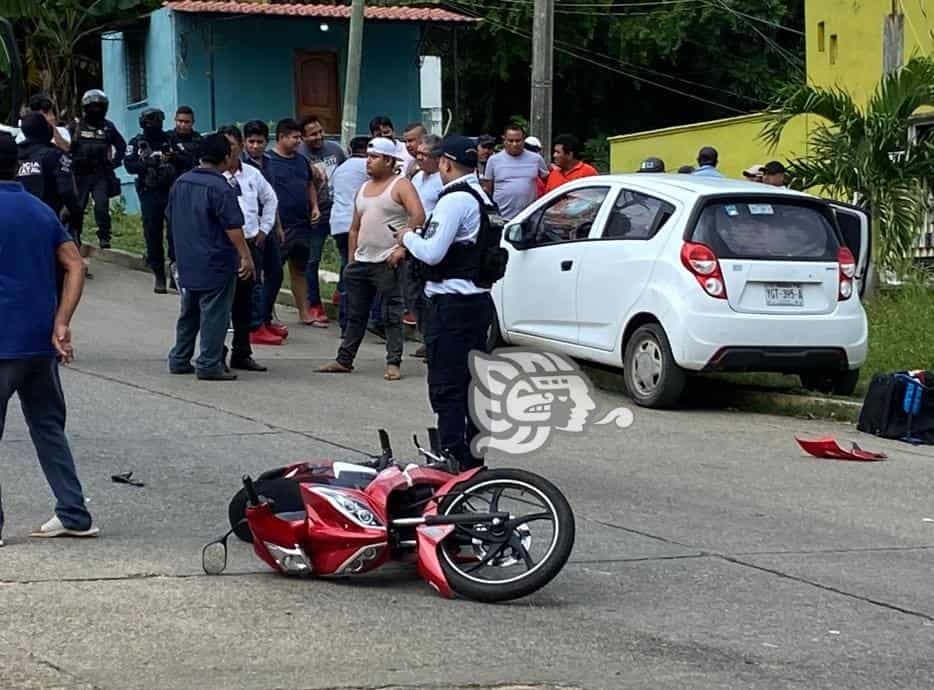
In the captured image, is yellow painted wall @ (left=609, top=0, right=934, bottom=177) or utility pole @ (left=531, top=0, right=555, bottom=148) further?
yellow painted wall @ (left=609, top=0, right=934, bottom=177)

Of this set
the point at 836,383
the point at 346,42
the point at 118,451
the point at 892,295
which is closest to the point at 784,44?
the point at 346,42

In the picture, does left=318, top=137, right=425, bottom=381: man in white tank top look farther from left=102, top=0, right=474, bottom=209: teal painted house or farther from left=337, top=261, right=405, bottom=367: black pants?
left=102, top=0, right=474, bottom=209: teal painted house

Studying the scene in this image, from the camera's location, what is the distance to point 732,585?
755 cm

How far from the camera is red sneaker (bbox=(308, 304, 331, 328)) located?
17.6 m

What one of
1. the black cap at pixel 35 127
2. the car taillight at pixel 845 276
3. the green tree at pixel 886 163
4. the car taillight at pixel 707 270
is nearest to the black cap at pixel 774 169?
the green tree at pixel 886 163

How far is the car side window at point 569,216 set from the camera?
14.0 metres

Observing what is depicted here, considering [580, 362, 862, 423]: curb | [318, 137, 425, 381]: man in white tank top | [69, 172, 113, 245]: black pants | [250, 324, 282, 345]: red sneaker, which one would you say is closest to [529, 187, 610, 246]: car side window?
[580, 362, 862, 423]: curb

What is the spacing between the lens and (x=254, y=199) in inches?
569

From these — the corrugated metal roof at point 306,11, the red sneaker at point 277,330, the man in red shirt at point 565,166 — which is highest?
the corrugated metal roof at point 306,11

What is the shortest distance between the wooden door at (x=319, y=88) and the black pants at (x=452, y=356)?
22846 millimetres

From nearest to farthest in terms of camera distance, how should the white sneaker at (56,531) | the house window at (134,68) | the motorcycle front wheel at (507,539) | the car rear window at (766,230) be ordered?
the motorcycle front wheel at (507,539) → the white sneaker at (56,531) → the car rear window at (766,230) → the house window at (134,68)

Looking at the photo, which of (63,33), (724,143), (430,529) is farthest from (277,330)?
(63,33)

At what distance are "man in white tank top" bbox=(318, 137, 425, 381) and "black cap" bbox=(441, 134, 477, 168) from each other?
4776 mm

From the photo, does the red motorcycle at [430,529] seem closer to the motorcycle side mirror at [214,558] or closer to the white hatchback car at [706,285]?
the motorcycle side mirror at [214,558]
